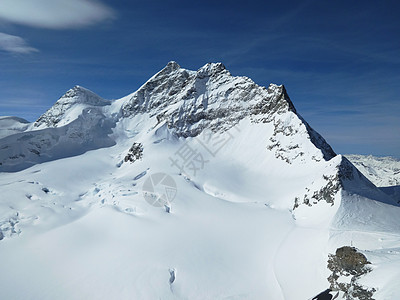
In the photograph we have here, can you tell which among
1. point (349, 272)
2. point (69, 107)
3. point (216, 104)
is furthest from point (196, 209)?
point (69, 107)

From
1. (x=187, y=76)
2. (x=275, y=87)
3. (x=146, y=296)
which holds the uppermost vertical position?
(x=187, y=76)

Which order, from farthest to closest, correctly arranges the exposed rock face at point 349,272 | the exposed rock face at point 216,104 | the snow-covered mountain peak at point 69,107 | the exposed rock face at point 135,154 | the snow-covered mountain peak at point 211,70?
1. the snow-covered mountain peak at point 69,107
2. the snow-covered mountain peak at point 211,70
3. the exposed rock face at point 135,154
4. the exposed rock face at point 216,104
5. the exposed rock face at point 349,272

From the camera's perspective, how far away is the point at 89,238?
43125 mm

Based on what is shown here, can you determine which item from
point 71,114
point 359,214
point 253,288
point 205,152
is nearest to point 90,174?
point 205,152

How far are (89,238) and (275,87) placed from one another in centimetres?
7063

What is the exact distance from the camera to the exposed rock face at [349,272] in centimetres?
1973

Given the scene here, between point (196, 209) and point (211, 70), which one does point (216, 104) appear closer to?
point (211, 70)

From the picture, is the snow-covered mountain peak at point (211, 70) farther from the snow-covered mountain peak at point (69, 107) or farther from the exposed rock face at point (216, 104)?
the snow-covered mountain peak at point (69, 107)

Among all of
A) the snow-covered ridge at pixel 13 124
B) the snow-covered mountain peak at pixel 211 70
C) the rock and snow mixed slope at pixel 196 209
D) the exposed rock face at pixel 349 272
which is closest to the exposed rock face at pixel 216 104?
the snow-covered mountain peak at pixel 211 70

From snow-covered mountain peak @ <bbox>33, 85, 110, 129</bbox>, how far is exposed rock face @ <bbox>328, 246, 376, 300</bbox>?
106003 mm

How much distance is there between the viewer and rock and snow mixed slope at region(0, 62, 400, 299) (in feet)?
106

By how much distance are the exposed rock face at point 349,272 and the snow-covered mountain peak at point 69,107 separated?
10600 centimetres

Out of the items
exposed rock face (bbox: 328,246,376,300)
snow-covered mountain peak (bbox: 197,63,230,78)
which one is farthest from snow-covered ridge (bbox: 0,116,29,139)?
exposed rock face (bbox: 328,246,376,300)

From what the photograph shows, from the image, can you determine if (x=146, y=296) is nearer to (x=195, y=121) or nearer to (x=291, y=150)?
(x=291, y=150)
